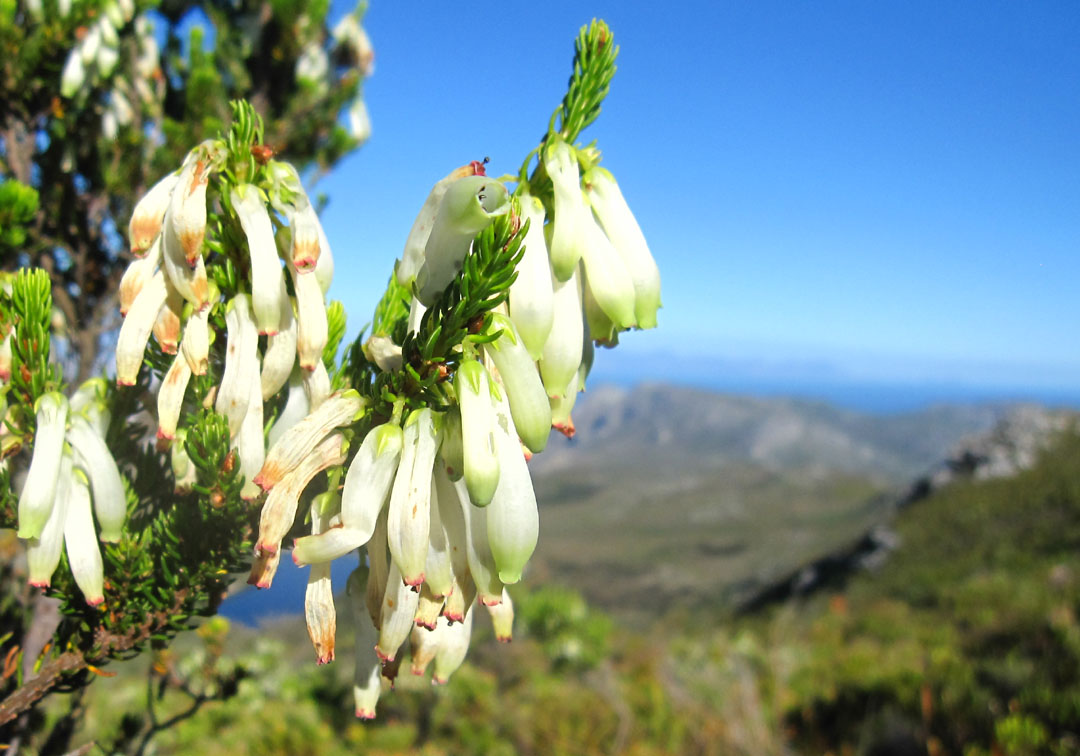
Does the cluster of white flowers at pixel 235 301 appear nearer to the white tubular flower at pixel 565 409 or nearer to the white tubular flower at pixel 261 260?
the white tubular flower at pixel 261 260

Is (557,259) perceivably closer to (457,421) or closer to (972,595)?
(457,421)

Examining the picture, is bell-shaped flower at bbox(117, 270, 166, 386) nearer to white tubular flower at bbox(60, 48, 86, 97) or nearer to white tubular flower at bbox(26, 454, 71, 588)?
white tubular flower at bbox(26, 454, 71, 588)

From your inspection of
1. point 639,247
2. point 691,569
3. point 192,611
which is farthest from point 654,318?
point 691,569

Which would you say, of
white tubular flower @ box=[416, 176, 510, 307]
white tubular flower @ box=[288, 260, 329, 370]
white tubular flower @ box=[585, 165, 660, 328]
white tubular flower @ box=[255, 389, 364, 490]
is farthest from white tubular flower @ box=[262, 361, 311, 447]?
white tubular flower @ box=[585, 165, 660, 328]

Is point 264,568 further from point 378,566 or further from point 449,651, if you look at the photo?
point 449,651

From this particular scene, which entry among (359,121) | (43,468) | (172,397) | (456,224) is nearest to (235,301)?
(172,397)

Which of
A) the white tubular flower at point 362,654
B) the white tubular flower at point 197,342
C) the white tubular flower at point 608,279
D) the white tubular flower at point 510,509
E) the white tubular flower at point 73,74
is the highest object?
the white tubular flower at point 73,74

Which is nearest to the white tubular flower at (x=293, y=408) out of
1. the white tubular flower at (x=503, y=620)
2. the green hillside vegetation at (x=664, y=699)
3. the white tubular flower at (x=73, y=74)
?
the white tubular flower at (x=503, y=620)

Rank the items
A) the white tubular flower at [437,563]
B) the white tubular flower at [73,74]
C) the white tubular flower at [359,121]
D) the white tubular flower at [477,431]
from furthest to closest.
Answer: the white tubular flower at [359,121]
the white tubular flower at [73,74]
the white tubular flower at [437,563]
the white tubular flower at [477,431]
